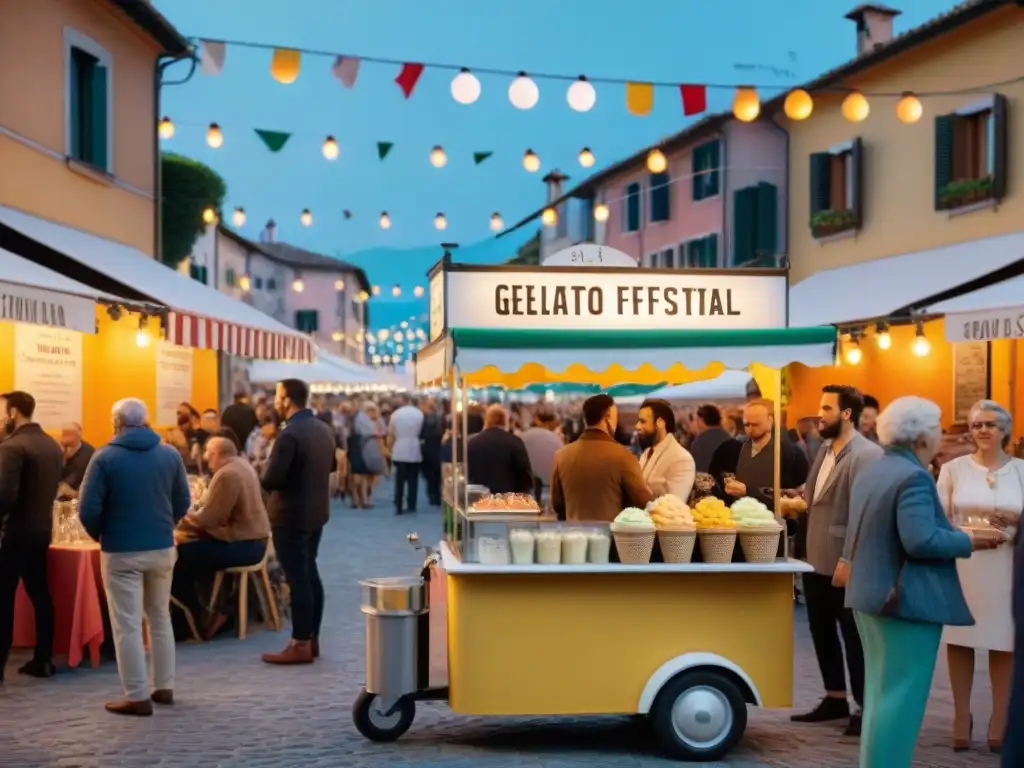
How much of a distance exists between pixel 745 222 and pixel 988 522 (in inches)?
741

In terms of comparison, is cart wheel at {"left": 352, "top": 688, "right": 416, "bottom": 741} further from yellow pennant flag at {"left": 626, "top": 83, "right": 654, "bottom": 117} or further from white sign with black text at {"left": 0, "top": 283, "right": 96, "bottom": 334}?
yellow pennant flag at {"left": 626, "top": 83, "right": 654, "bottom": 117}

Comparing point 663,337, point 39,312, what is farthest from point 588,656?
point 39,312

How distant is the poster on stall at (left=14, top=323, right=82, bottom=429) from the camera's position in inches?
507

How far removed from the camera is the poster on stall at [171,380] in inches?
680

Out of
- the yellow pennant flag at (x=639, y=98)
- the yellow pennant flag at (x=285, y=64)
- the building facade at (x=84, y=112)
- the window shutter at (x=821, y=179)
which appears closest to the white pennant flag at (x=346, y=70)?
the yellow pennant flag at (x=285, y=64)

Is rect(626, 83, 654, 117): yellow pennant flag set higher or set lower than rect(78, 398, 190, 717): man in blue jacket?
higher

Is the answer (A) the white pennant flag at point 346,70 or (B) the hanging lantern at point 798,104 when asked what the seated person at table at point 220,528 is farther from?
(B) the hanging lantern at point 798,104

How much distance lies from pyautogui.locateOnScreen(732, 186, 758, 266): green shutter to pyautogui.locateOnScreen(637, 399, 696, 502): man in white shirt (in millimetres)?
15692

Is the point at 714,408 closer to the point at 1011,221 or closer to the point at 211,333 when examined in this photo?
the point at 211,333

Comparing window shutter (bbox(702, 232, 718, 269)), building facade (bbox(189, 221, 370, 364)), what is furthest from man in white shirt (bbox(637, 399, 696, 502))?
building facade (bbox(189, 221, 370, 364))

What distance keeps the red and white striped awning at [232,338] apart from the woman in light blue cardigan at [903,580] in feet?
29.1

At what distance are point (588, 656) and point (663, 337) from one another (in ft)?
5.33

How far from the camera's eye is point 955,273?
52.9 feet

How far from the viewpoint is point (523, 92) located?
13.1 m
